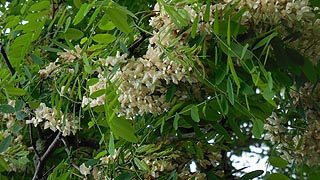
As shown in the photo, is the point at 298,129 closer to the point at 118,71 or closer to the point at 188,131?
the point at 188,131

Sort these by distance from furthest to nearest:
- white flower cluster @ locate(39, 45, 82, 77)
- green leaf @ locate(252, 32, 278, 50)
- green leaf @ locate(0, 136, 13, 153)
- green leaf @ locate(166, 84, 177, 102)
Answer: green leaf @ locate(0, 136, 13, 153) < white flower cluster @ locate(39, 45, 82, 77) < green leaf @ locate(166, 84, 177, 102) < green leaf @ locate(252, 32, 278, 50)

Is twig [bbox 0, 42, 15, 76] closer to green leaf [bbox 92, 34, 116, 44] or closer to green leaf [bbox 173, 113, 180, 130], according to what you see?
green leaf [bbox 92, 34, 116, 44]

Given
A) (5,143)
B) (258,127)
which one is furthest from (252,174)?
(5,143)

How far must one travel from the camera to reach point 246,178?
104cm

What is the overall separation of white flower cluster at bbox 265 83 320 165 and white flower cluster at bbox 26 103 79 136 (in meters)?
0.33

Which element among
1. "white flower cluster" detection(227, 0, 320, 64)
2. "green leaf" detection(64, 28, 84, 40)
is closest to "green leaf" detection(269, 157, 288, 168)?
"white flower cluster" detection(227, 0, 320, 64)

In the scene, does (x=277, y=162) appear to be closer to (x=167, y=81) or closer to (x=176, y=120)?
(x=176, y=120)

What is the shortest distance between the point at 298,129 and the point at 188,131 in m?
0.22

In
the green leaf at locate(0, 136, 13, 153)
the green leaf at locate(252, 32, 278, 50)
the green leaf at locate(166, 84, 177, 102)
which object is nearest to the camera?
the green leaf at locate(252, 32, 278, 50)

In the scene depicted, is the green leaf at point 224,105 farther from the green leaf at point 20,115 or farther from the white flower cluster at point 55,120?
the green leaf at point 20,115

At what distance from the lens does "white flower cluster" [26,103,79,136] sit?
99 centimetres

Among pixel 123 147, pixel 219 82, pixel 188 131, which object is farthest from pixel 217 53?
pixel 188 131

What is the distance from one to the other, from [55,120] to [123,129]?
189 millimetres

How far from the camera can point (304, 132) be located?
3.50 ft
